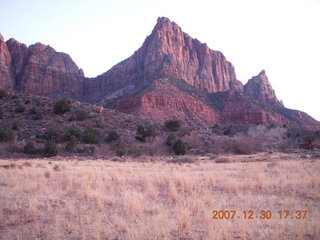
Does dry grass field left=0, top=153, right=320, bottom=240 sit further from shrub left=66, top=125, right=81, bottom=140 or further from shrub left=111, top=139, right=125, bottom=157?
shrub left=66, top=125, right=81, bottom=140

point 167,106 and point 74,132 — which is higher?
point 167,106

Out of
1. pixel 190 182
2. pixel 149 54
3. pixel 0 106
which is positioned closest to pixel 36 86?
pixel 149 54

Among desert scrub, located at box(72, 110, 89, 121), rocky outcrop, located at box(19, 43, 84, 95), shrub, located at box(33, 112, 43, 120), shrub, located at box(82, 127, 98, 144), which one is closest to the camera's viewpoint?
shrub, located at box(82, 127, 98, 144)

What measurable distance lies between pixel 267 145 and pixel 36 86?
384 feet

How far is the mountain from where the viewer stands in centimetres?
8862

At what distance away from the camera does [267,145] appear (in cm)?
3972

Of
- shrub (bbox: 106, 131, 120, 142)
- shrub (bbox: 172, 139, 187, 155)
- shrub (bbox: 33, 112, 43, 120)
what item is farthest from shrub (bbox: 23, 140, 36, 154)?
shrub (bbox: 172, 139, 187, 155)

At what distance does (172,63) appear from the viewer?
105062mm

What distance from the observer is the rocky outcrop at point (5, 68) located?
115 metres

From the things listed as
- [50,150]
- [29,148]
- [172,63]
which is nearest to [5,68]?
[172,63]

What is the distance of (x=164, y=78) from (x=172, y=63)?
645 inches

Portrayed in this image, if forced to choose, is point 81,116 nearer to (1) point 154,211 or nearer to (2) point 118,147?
(2) point 118,147
